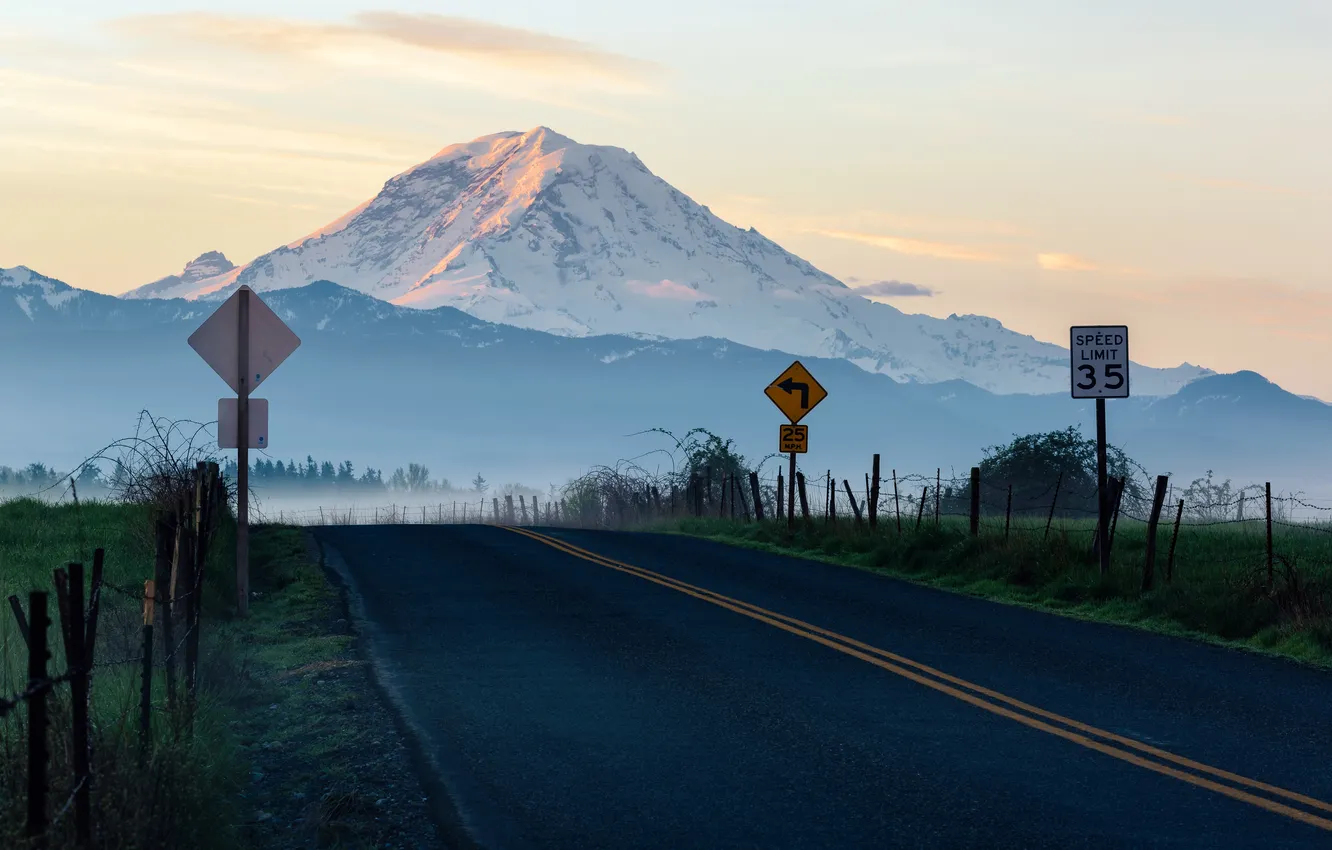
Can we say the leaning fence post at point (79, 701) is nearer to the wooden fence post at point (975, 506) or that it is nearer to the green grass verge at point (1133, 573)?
the green grass verge at point (1133, 573)

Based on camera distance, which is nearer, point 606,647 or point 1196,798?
point 1196,798

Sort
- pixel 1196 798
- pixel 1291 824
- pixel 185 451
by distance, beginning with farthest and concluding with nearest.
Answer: pixel 185 451, pixel 1196 798, pixel 1291 824

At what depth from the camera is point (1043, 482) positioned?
160ft

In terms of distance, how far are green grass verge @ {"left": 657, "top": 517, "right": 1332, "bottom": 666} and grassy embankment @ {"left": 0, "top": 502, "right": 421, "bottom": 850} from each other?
821 cm

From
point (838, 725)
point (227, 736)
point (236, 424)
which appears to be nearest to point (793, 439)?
point (236, 424)

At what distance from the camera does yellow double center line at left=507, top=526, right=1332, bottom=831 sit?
26.5ft

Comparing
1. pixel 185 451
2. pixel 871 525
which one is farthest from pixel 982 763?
pixel 871 525

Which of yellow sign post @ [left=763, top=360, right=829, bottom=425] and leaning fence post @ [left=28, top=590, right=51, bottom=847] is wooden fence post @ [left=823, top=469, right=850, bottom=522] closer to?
yellow sign post @ [left=763, top=360, right=829, bottom=425]

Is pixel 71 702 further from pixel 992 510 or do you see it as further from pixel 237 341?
pixel 992 510

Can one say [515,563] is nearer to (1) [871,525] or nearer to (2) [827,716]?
(1) [871,525]

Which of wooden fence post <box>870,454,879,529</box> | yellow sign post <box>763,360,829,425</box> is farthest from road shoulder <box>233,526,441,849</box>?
yellow sign post <box>763,360,829,425</box>

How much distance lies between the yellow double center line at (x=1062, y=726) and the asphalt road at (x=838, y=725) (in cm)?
3

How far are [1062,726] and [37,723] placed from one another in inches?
259

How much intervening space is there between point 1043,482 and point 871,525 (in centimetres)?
2409
